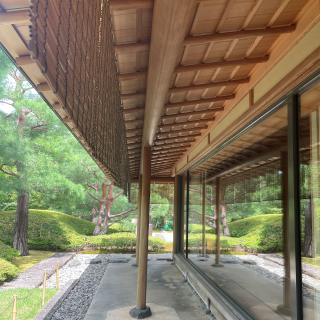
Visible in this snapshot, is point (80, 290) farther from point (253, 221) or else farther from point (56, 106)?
point (56, 106)

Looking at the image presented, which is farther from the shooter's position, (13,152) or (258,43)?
(13,152)

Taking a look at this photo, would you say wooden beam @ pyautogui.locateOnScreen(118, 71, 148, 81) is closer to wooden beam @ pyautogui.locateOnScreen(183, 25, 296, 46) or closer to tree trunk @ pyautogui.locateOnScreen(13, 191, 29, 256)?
A: wooden beam @ pyautogui.locateOnScreen(183, 25, 296, 46)

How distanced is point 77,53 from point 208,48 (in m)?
1.29

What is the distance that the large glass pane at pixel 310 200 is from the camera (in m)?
1.78

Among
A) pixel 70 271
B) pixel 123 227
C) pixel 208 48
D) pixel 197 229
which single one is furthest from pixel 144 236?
pixel 123 227

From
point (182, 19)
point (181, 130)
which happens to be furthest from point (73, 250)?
→ point (182, 19)

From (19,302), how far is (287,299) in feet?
17.1

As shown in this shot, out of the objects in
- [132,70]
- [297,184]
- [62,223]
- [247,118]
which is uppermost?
[132,70]

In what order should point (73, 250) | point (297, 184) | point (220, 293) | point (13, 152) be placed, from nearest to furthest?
1. point (297, 184)
2. point (220, 293)
3. point (13, 152)
4. point (73, 250)

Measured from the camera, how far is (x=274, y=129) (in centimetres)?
246

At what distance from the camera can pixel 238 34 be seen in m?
1.93

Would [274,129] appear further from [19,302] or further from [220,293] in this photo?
[19,302]

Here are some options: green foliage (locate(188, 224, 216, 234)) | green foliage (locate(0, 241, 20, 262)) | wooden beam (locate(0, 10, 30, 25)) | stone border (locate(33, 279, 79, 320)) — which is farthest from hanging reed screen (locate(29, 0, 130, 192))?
green foliage (locate(0, 241, 20, 262))

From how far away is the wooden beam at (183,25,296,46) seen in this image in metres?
1.90
